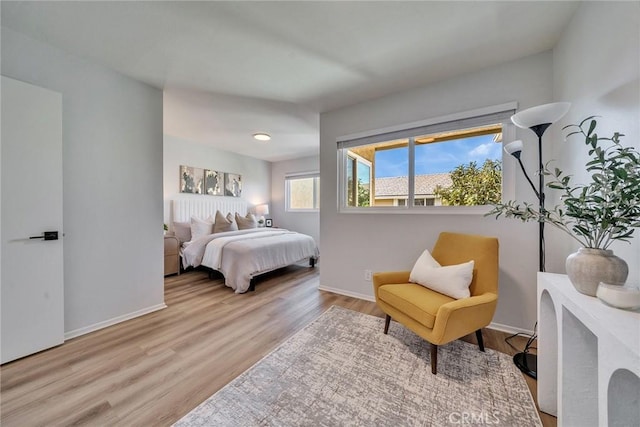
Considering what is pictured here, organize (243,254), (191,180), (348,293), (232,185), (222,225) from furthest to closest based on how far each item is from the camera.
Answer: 1. (232,185)
2. (191,180)
3. (222,225)
4. (243,254)
5. (348,293)

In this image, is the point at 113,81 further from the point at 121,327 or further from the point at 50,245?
the point at 121,327

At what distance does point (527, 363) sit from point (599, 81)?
1877 millimetres

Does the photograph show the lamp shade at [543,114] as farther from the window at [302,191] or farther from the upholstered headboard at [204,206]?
the upholstered headboard at [204,206]

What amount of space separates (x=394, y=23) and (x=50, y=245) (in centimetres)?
311

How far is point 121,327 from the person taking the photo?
7.16ft

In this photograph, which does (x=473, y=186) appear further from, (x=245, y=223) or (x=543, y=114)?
(x=245, y=223)

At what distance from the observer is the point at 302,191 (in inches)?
241

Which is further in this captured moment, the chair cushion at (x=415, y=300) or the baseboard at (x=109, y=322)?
the baseboard at (x=109, y=322)

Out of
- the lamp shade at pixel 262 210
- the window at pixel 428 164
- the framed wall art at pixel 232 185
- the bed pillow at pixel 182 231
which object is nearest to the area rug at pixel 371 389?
the window at pixel 428 164

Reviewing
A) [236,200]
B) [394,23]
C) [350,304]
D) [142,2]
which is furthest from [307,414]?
[236,200]

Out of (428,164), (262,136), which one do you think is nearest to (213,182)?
(262,136)

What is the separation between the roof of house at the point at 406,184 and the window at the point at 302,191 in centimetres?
298

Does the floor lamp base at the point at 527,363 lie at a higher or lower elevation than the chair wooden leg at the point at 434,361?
lower

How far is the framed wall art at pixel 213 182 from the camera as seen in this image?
4986 millimetres
